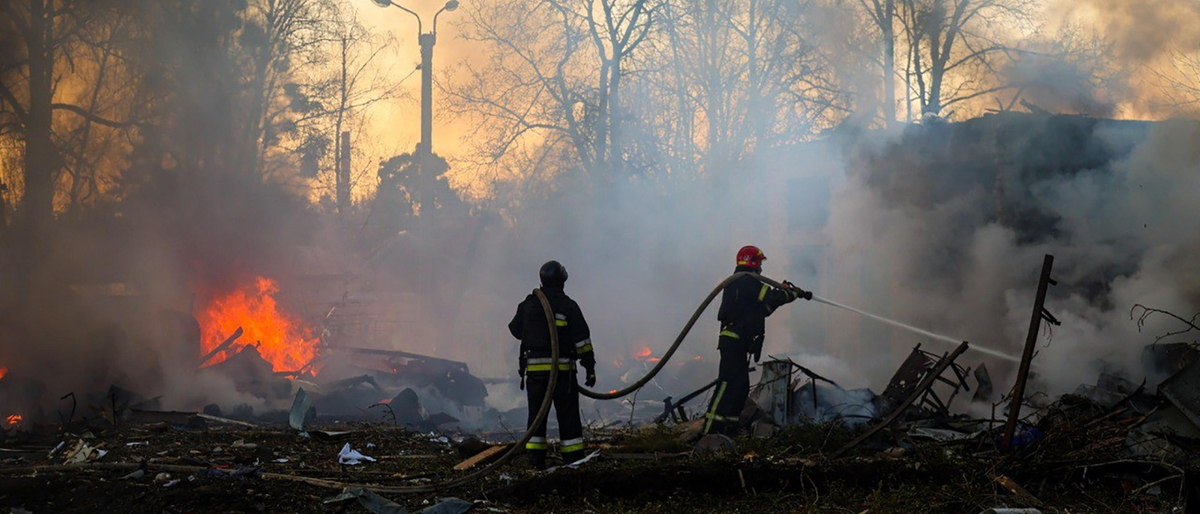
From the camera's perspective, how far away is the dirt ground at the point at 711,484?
5.52 metres

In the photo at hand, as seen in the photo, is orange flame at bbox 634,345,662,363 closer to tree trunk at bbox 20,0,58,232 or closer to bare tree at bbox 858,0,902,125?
bare tree at bbox 858,0,902,125

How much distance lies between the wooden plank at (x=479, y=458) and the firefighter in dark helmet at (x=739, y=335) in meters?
1.99

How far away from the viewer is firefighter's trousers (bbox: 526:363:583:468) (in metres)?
7.07

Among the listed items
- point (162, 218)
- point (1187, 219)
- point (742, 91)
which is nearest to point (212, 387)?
point (162, 218)

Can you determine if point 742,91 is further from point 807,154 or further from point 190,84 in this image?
point 190,84

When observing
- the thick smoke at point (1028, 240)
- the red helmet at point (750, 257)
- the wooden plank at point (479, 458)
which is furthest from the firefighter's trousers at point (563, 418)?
the thick smoke at point (1028, 240)

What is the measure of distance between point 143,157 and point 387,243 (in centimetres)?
783

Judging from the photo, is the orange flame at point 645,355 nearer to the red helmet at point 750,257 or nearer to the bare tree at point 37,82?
the red helmet at point 750,257

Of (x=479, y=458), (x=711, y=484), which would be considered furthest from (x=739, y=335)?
(x=711, y=484)

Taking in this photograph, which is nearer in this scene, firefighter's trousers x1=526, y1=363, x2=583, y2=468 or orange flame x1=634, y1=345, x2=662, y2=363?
firefighter's trousers x1=526, y1=363, x2=583, y2=468

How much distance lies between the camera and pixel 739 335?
8.75 meters

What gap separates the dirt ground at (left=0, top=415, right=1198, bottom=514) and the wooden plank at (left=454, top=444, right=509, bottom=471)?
118 mm

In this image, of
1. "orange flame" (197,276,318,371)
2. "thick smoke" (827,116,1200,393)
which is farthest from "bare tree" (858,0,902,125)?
"orange flame" (197,276,318,371)

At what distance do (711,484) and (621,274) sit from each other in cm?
1603
